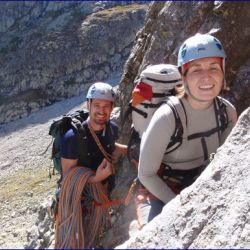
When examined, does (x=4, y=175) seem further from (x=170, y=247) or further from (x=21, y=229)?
(x=170, y=247)

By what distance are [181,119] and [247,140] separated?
0.80 meters

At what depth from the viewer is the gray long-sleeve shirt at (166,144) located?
17.4 feet

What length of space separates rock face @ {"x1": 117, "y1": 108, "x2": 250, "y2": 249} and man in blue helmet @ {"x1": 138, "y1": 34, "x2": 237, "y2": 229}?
24.0 inches

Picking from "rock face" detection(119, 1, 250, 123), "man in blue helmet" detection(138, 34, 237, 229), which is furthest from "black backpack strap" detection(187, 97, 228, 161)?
"rock face" detection(119, 1, 250, 123)

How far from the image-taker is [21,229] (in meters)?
28.1

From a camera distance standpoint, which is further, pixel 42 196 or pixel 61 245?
pixel 42 196

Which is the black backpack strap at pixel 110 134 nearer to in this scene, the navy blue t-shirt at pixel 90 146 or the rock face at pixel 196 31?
the navy blue t-shirt at pixel 90 146

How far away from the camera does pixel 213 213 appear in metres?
4.67

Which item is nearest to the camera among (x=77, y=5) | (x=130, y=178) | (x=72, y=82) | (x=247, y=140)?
(x=247, y=140)

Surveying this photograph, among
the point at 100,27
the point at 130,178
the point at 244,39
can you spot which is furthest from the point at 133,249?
the point at 100,27

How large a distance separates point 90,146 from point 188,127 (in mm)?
3022

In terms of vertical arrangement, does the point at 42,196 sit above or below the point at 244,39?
below

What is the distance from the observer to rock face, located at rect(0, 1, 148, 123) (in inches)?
3211

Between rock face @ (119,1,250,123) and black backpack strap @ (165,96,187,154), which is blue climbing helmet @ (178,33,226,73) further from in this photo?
rock face @ (119,1,250,123)
